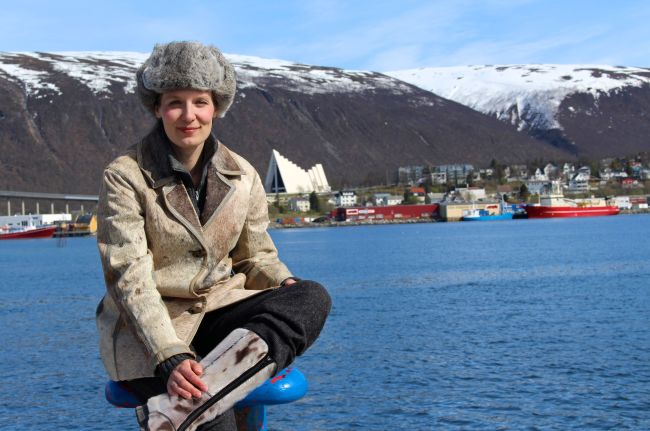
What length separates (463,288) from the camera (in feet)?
71.6

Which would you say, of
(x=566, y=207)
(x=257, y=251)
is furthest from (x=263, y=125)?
(x=257, y=251)

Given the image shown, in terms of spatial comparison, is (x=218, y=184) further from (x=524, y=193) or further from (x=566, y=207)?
(x=524, y=193)

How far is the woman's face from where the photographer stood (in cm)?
249

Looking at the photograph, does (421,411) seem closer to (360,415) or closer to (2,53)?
(360,415)

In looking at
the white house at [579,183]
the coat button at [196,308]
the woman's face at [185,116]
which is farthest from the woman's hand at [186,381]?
the white house at [579,183]

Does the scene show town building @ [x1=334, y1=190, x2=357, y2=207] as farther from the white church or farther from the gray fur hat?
the gray fur hat

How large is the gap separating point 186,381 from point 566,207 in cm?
9965

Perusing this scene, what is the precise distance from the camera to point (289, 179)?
12388 centimetres

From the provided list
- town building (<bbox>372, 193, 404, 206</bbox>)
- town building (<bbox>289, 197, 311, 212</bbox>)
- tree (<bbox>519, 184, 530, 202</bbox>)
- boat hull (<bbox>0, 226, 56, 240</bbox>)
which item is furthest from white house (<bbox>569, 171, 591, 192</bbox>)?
boat hull (<bbox>0, 226, 56, 240</bbox>)

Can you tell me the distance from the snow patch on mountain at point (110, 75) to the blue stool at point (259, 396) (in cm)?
16685

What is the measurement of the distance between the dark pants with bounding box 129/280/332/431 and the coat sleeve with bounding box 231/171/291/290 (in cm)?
18

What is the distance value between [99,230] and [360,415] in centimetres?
636

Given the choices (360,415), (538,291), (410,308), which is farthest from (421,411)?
(538,291)

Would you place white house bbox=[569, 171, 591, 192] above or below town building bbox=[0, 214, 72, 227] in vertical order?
above
